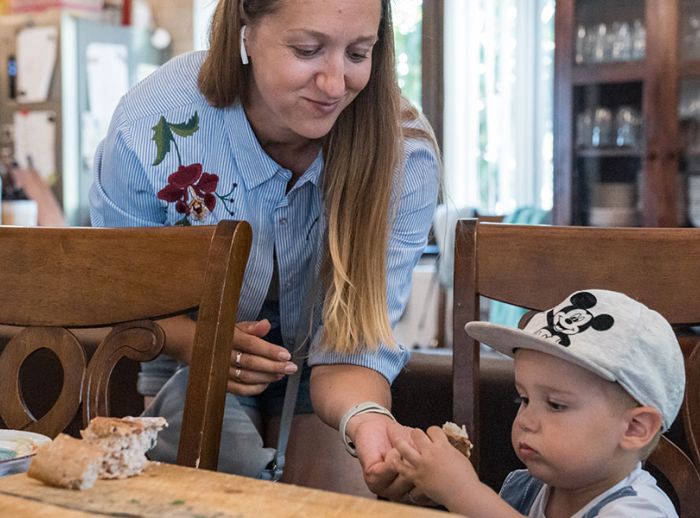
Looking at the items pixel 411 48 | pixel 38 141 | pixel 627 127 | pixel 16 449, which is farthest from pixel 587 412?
pixel 38 141

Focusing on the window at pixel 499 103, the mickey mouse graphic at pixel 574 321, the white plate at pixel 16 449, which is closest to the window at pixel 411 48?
the window at pixel 499 103

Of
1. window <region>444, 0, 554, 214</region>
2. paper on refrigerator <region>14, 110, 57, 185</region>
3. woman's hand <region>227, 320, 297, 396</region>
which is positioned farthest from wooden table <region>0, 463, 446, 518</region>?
paper on refrigerator <region>14, 110, 57, 185</region>

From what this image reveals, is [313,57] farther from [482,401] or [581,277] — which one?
[482,401]

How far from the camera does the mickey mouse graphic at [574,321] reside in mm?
1081

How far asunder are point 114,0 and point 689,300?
5466mm

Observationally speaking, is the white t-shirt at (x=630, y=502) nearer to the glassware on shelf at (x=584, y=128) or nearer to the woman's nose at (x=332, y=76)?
the woman's nose at (x=332, y=76)

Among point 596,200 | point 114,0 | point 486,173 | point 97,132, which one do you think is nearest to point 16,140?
point 97,132

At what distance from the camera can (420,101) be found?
17.7 feet

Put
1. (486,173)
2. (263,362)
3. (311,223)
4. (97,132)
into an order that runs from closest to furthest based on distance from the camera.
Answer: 1. (263,362)
2. (311,223)
3. (486,173)
4. (97,132)

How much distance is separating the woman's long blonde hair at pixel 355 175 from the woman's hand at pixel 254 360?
0.45 feet

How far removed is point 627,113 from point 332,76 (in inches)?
128

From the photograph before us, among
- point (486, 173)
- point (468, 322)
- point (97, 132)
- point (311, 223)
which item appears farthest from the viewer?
point (97, 132)

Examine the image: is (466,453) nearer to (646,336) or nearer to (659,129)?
(646,336)

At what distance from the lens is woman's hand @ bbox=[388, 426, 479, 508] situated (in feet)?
3.43
